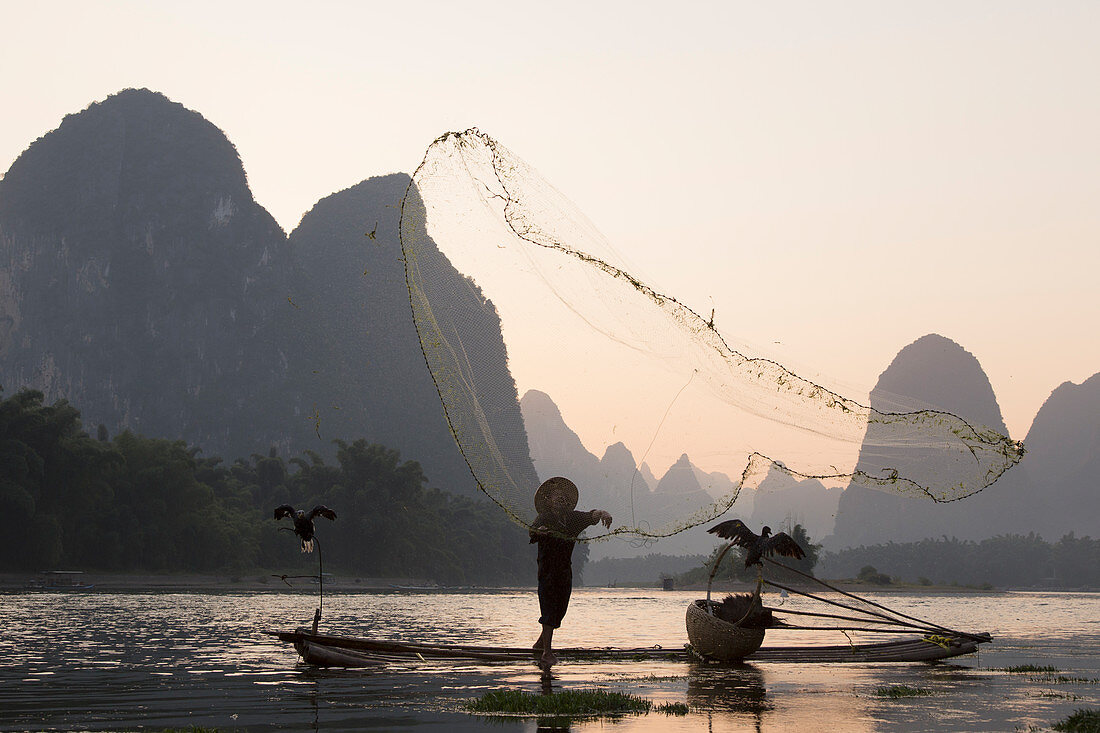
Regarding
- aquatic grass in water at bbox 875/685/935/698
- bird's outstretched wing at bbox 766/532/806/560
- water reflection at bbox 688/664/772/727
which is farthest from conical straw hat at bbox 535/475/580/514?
aquatic grass in water at bbox 875/685/935/698

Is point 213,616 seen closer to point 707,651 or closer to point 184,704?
point 707,651

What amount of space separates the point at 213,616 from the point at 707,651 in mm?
24421

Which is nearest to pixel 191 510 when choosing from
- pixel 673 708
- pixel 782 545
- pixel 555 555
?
pixel 555 555

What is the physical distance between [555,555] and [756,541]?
349 cm

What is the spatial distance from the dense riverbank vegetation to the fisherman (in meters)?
65.8

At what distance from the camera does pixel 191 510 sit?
3888 inches

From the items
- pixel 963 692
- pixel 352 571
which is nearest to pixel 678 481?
pixel 963 692

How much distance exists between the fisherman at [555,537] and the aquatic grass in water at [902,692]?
484 cm

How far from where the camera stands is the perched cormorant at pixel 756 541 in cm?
1809

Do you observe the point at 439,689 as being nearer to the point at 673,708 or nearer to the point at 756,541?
the point at 673,708

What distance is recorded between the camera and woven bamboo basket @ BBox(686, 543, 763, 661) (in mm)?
19922

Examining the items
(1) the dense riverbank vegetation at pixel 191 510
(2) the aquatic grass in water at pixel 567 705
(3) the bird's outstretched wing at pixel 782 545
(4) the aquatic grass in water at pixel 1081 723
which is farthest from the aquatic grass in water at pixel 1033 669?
(1) the dense riverbank vegetation at pixel 191 510

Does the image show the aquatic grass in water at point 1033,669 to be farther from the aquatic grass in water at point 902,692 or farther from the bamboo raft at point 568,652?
the aquatic grass in water at point 902,692

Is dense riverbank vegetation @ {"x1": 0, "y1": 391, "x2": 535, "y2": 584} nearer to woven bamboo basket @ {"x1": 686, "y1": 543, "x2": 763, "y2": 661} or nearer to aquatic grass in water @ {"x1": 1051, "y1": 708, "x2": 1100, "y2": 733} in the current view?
woven bamboo basket @ {"x1": 686, "y1": 543, "x2": 763, "y2": 661}
